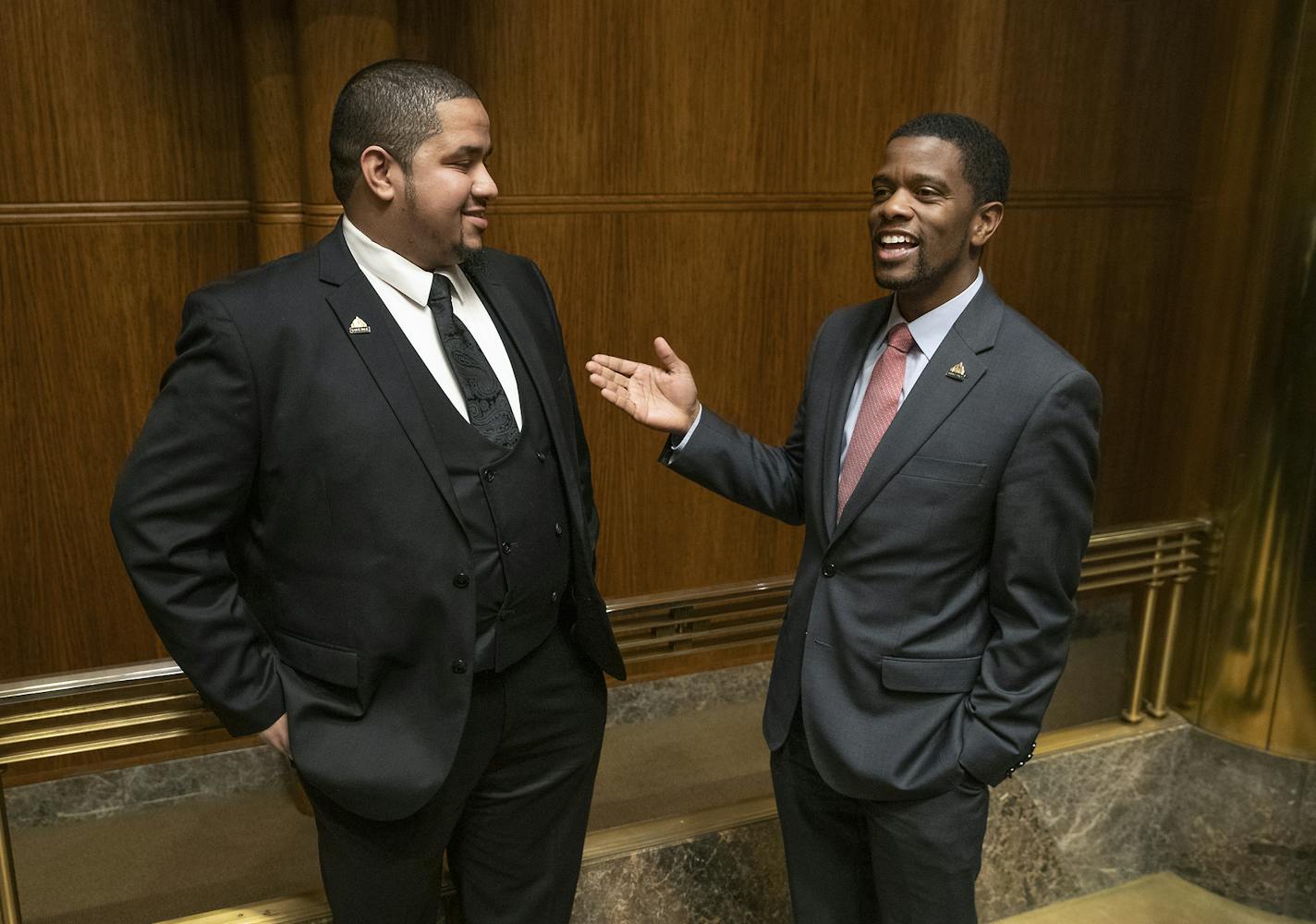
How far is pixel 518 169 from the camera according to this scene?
10.5 feet

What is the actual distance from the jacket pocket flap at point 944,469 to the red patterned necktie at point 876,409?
9 centimetres

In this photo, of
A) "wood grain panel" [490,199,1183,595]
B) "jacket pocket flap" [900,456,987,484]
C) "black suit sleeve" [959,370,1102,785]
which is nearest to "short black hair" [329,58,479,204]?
"jacket pocket flap" [900,456,987,484]

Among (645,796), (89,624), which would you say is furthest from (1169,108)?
(89,624)

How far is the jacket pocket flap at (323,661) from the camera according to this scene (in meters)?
1.81

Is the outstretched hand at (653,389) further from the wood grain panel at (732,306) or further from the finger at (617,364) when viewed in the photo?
the wood grain panel at (732,306)

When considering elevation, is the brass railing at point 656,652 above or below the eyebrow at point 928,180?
below

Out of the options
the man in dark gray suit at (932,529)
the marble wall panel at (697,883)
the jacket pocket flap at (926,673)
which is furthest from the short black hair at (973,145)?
the marble wall panel at (697,883)

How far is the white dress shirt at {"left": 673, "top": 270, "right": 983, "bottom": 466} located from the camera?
6.46ft

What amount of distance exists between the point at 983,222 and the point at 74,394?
219 cm

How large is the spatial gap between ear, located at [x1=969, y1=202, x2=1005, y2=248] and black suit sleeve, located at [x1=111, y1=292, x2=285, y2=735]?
3.77 ft

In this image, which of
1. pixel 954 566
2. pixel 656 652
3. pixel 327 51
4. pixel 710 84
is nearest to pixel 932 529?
pixel 954 566

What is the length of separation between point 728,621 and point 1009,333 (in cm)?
98

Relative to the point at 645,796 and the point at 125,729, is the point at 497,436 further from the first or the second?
the point at 645,796

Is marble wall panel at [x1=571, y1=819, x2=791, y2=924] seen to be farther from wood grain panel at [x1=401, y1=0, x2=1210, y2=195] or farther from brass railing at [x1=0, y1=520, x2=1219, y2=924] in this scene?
wood grain panel at [x1=401, y1=0, x2=1210, y2=195]
